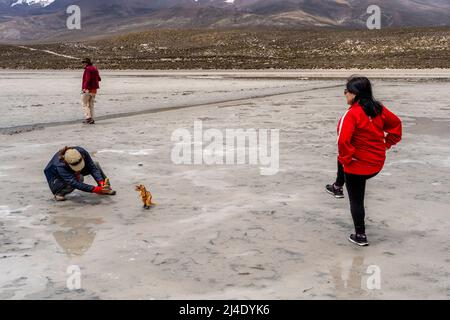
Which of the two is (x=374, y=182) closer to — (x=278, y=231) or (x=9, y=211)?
(x=278, y=231)

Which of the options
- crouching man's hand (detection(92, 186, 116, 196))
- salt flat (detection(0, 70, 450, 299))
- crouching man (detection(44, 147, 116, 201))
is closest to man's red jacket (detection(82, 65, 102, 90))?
salt flat (detection(0, 70, 450, 299))

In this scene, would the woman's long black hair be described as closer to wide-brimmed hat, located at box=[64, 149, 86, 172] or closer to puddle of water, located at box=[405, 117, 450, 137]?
wide-brimmed hat, located at box=[64, 149, 86, 172]

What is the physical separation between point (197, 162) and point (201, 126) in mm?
4312

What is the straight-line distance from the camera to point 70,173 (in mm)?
7254

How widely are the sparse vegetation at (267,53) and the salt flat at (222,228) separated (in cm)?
4234

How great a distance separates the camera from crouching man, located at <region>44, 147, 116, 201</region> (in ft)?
23.4

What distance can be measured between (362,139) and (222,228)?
74.9 inches

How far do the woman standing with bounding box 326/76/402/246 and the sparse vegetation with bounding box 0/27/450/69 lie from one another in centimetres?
4526

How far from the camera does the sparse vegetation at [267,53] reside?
188 ft

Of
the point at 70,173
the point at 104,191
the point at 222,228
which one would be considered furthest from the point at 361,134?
the point at 70,173

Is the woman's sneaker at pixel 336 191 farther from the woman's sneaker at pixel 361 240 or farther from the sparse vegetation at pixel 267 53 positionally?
the sparse vegetation at pixel 267 53

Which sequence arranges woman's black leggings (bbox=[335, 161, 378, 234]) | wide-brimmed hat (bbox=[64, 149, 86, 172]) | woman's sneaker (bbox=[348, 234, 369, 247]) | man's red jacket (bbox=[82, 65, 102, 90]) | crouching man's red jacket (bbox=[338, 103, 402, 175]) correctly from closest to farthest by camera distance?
crouching man's red jacket (bbox=[338, 103, 402, 175]) → woman's black leggings (bbox=[335, 161, 378, 234]) → woman's sneaker (bbox=[348, 234, 369, 247]) → wide-brimmed hat (bbox=[64, 149, 86, 172]) → man's red jacket (bbox=[82, 65, 102, 90])

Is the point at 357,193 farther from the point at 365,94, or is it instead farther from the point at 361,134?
the point at 365,94

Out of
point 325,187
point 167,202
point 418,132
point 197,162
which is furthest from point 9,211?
point 418,132
